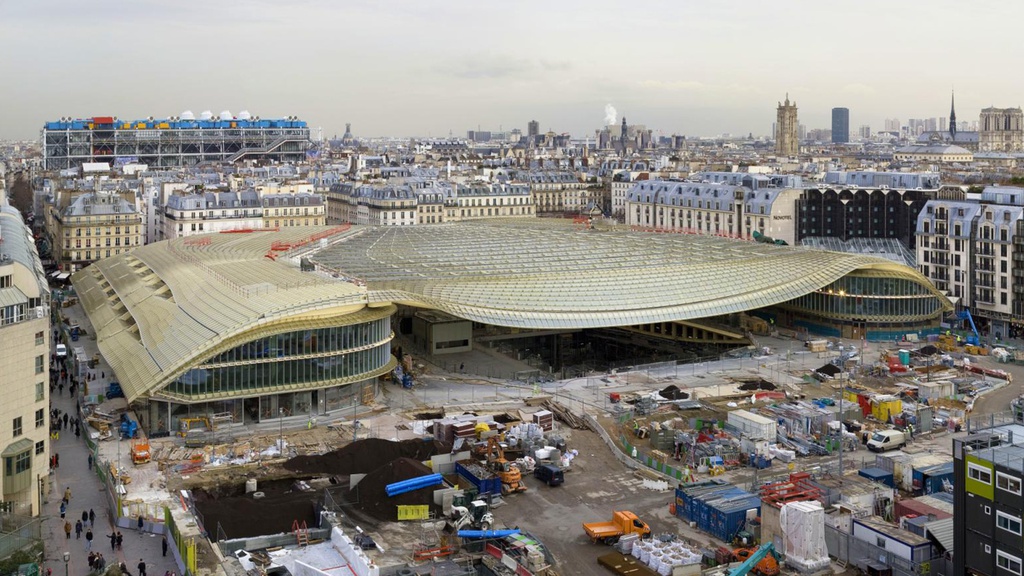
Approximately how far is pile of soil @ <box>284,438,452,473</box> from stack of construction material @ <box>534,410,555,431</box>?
7.26 m

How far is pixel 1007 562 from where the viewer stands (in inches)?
1427

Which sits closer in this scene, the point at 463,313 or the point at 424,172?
the point at 463,313

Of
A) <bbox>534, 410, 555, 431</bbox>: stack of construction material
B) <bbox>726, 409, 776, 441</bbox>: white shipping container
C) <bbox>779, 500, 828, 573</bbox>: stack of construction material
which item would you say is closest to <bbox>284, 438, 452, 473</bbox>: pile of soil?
<bbox>534, 410, 555, 431</bbox>: stack of construction material

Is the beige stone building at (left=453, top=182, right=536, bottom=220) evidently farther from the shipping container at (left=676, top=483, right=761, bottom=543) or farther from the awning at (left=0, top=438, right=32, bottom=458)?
the awning at (left=0, top=438, right=32, bottom=458)

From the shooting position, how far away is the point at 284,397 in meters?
63.3

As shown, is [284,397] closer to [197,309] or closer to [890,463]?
[197,309]

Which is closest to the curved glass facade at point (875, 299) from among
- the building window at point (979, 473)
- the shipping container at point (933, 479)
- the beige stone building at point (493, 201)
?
the shipping container at point (933, 479)

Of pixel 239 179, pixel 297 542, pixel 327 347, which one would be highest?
pixel 239 179

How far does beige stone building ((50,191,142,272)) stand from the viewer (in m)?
122

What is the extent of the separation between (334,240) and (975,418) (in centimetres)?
5539

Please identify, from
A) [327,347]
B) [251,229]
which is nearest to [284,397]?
[327,347]

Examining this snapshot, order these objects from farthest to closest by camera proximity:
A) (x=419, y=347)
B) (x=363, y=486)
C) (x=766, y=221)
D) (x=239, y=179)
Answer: (x=239, y=179)
(x=766, y=221)
(x=419, y=347)
(x=363, y=486)

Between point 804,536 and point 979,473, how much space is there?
290 inches

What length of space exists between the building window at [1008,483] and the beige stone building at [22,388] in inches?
1459
